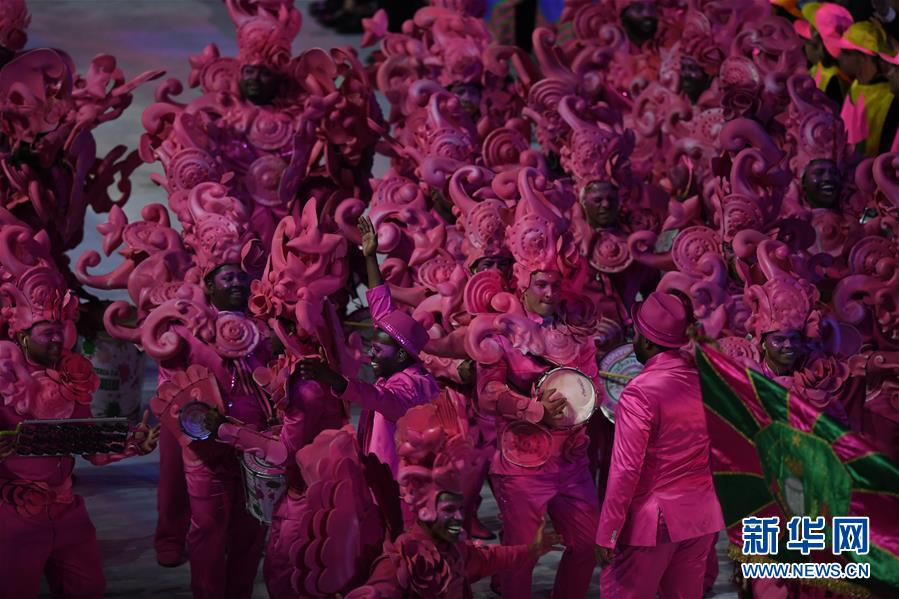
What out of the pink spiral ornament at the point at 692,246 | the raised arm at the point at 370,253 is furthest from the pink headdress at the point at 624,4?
the raised arm at the point at 370,253

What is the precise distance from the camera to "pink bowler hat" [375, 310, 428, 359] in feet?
18.8

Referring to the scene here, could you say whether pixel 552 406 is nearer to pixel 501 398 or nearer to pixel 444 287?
pixel 501 398

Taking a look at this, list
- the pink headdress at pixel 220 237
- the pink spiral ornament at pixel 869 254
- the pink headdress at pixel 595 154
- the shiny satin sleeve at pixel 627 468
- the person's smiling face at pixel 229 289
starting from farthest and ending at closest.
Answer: the pink headdress at pixel 595 154 → the pink spiral ornament at pixel 869 254 → the pink headdress at pixel 220 237 → the person's smiling face at pixel 229 289 → the shiny satin sleeve at pixel 627 468

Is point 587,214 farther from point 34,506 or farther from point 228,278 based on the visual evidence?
point 34,506

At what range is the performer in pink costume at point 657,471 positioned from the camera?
5.24 m

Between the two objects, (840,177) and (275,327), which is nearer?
(275,327)

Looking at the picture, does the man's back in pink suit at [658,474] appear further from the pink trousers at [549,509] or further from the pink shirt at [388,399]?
the pink shirt at [388,399]

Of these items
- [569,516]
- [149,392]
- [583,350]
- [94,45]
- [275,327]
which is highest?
[275,327]

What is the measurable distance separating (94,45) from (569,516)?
22.9ft

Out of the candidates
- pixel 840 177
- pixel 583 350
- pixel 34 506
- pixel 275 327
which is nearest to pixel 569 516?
pixel 583 350

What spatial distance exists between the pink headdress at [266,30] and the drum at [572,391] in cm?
329

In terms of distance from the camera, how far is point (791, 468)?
493cm

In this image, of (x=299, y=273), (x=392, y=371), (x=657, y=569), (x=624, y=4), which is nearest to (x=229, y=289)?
(x=299, y=273)

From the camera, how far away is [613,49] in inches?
401
